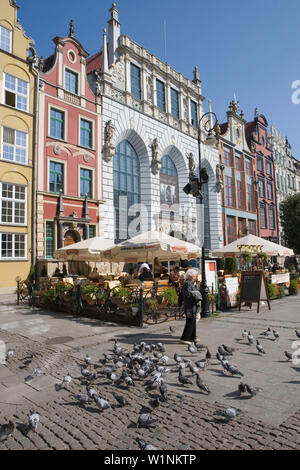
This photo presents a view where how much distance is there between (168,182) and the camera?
95.8ft

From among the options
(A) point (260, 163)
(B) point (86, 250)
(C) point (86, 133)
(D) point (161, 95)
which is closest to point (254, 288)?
(B) point (86, 250)

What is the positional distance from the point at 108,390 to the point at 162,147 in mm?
26033

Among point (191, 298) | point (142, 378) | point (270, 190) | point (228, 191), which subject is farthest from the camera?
point (270, 190)

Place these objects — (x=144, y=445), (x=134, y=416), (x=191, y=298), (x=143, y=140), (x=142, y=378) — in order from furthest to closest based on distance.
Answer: (x=143, y=140) → (x=191, y=298) → (x=142, y=378) → (x=134, y=416) → (x=144, y=445)

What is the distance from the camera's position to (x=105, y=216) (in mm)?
22781

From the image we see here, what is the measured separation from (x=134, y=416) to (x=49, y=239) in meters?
17.2

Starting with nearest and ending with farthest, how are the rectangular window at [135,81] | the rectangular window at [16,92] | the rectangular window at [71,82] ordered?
the rectangular window at [16,92] → the rectangular window at [71,82] → the rectangular window at [135,81]

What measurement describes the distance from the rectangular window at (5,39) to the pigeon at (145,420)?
70.9 ft

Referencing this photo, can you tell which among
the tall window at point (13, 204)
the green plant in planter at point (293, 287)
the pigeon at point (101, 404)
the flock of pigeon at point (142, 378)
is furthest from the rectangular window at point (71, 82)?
the pigeon at point (101, 404)

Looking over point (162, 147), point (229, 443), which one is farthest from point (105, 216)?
point (229, 443)

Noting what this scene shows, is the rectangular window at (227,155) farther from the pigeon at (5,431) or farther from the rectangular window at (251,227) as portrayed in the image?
the pigeon at (5,431)

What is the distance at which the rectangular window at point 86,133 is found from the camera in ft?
72.5

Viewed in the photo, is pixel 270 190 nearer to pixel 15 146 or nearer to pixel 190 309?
pixel 15 146

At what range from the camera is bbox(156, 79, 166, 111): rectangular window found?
94.9 ft
